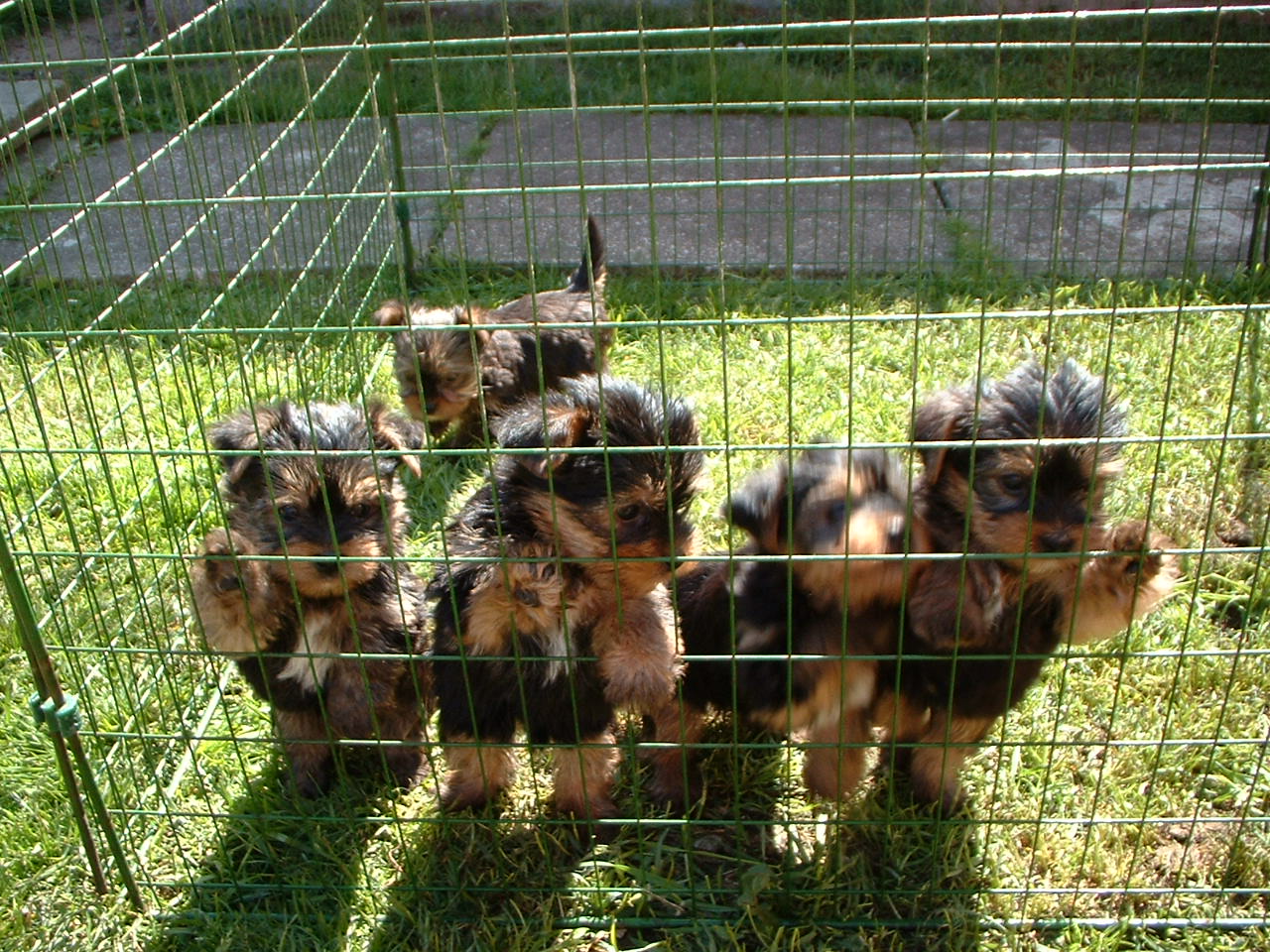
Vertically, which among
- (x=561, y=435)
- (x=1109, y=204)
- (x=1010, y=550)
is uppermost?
(x=561, y=435)

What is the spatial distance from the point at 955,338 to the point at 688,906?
3.05m

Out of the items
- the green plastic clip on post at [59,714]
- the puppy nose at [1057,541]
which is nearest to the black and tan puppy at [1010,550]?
the puppy nose at [1057,541]

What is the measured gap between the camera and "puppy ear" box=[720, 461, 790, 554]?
3.06 metres

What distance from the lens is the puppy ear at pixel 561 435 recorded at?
9.28 ft

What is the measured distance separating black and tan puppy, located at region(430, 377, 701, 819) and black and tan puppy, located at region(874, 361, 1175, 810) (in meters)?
0.63

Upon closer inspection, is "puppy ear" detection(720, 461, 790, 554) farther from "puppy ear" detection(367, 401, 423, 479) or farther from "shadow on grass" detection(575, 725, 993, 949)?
"puppy ear" detection(367, 401, 423, 479)

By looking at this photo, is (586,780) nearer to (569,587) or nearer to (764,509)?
(569,587)

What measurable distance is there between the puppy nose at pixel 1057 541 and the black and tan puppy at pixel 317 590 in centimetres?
154

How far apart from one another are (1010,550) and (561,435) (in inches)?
44.3

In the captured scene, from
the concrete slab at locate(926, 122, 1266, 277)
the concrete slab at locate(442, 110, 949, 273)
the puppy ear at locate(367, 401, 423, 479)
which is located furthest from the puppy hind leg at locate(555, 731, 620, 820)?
the concrete slab at locate(926, 122, 1266, 277)

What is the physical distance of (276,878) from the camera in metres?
3.30

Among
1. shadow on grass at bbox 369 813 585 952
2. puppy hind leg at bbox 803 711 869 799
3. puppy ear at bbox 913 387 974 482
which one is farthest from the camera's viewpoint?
puppy hind leg at bbox 803 711 869 799

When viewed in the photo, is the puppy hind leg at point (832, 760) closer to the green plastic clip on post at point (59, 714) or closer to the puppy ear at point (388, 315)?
the green plastic clip on post at point (59, 714)

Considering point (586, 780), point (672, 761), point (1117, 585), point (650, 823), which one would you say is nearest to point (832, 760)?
point (672, 761)
